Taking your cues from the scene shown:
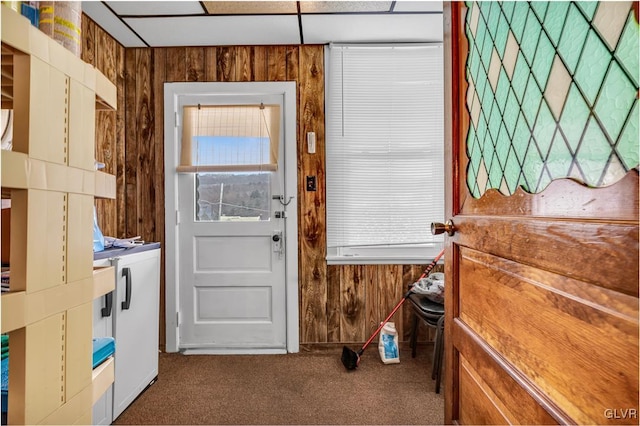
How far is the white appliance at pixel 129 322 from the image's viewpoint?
1848mm

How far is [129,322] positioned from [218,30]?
80.3 inches

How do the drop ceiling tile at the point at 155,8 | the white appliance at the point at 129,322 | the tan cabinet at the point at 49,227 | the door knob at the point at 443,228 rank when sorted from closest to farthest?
1. the tan cabinet at the point at 49,227
2. the door knob at the point at 443,228
3. the white appliance at the point at 129,322
4. the drop ceiling tile at the point at 155,8

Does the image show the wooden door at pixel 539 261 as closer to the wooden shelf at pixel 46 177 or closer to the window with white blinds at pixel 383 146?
the wooden shelf at pixel 46 177

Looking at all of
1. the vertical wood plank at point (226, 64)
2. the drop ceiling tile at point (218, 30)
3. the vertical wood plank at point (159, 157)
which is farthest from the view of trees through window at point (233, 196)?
the drop ceiling tile at point (218, 30)

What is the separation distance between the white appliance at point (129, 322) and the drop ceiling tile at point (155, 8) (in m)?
1.52

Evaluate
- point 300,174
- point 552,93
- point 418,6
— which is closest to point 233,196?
point 300,174

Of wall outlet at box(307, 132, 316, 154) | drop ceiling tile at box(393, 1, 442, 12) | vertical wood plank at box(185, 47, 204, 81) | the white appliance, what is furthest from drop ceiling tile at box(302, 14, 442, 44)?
the white appliance

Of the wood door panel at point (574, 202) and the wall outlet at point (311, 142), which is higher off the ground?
the wall outlet at point (311, 142)

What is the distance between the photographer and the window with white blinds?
2.86 meters

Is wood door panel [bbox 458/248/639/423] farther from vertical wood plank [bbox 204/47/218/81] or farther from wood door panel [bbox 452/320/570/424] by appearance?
vertical wood plank [bbox 204/47/218/81]

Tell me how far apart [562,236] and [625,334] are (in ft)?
0.57

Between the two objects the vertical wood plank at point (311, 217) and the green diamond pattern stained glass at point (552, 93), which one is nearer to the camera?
the green diamond pattern stained glass at point (552, 93)

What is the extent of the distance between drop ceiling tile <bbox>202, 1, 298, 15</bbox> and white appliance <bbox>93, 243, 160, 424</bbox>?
1569mm

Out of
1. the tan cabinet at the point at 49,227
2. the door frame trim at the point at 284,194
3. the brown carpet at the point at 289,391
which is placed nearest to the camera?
the tan cabinet at the point at 49,227
